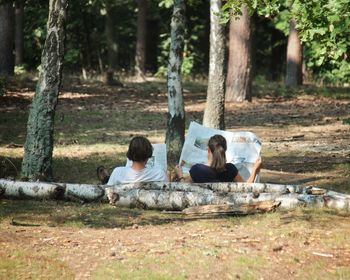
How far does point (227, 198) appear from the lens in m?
8.73

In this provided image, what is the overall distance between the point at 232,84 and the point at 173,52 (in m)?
11.2

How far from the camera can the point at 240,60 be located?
22781mm

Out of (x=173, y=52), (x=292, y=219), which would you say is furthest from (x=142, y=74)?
(x=292, y=219)

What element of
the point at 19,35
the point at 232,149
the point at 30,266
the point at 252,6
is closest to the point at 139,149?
the point at 232,149

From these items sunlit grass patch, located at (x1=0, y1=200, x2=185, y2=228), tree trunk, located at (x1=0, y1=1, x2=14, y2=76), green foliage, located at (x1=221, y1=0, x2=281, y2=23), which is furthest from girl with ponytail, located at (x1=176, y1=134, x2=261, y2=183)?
tree trunk, located at (x1=0, y1=1, x2=14, y2=76)

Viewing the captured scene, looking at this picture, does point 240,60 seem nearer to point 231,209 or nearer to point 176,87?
point 176,87

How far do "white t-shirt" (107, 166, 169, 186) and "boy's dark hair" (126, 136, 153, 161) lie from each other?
19 cm

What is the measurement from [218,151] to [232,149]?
5.22 feet

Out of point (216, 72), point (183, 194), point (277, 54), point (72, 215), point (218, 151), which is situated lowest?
point (72, 215)

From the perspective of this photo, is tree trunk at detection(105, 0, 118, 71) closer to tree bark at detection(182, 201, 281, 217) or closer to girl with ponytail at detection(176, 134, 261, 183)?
girl with ponytail at detection(176, 134, 261, 183)

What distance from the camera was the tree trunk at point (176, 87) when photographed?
1187 cm

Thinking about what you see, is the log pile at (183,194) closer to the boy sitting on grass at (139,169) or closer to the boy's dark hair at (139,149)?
the boy sitting on grass at (139,169)

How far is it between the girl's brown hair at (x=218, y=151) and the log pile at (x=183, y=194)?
0.32 metres

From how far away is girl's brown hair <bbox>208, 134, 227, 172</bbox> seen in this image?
934 centimetres
